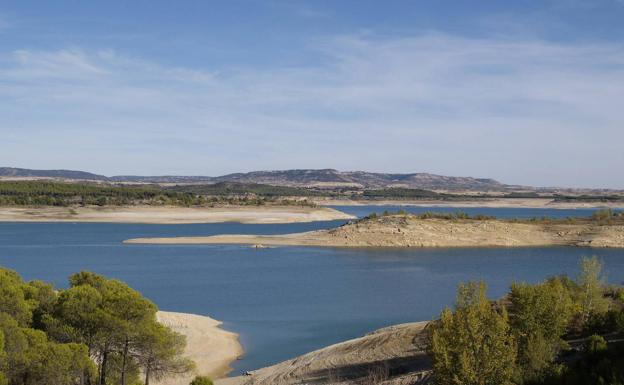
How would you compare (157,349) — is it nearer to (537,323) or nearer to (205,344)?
(205,344)

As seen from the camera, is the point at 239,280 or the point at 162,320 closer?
the point at 162,320

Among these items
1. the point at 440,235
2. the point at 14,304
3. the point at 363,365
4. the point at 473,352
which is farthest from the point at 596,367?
the point at 440,235

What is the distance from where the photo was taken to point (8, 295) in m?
18.2

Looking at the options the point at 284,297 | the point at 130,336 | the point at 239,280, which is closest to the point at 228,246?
the point at 239,280

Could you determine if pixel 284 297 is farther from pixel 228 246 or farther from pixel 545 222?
pixel 545 222

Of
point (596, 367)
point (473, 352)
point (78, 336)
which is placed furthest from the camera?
point (78, 336)

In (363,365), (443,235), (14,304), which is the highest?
(14,304)

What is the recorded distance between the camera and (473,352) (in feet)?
49.5

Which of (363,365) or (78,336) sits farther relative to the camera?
(363,365)

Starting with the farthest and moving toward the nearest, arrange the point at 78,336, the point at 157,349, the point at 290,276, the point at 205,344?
the point at 290,276 < the point at 205,344 < the point at 157,349 < the point at 78,336

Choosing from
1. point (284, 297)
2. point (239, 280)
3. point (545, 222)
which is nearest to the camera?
point (284, 297)

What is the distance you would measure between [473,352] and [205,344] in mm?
16290

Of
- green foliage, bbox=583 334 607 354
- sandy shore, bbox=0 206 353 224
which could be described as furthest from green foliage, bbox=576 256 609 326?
sandy shore, bbox=0 206 353 224

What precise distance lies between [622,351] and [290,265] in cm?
4286
